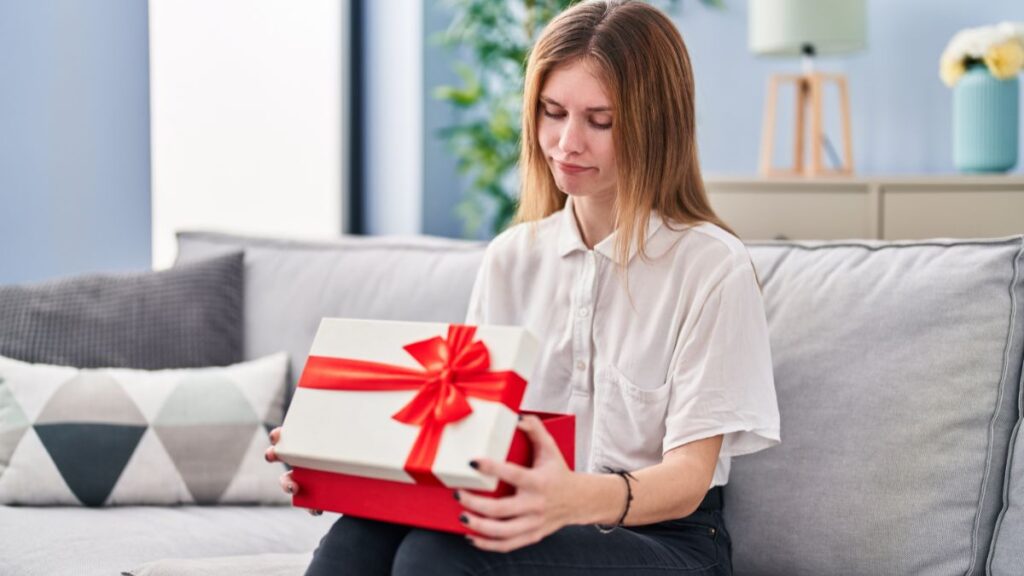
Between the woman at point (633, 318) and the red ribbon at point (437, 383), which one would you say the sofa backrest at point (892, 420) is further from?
the red ribbon at point (437, 383)

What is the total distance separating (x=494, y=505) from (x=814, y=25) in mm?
2358

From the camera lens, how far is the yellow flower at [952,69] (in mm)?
2887

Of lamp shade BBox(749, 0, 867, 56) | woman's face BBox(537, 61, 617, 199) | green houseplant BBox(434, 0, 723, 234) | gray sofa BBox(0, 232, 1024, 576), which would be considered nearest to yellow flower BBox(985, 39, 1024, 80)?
lamp shade BBox(749, 0, 867, 56)

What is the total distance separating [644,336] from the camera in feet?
4.67

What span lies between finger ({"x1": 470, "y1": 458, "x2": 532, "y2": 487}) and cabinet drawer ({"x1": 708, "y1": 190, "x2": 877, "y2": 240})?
1986 mm

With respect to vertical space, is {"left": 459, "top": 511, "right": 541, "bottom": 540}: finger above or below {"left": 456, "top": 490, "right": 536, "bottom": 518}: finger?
below

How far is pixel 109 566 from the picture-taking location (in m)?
1.56

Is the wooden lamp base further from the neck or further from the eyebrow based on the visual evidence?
the eyebrow

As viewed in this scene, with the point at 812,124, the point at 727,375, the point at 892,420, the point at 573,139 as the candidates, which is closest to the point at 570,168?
the point at 573,139

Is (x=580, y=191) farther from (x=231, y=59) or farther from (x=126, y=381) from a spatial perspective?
(x=231, y=59)

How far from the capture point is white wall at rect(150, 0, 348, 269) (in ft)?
11.5

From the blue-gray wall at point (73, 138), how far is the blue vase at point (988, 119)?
6.99 feet

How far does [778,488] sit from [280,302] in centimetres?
99

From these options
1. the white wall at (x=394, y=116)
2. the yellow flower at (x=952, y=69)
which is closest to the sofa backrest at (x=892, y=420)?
the yellow flower at (x=952, y=69)
